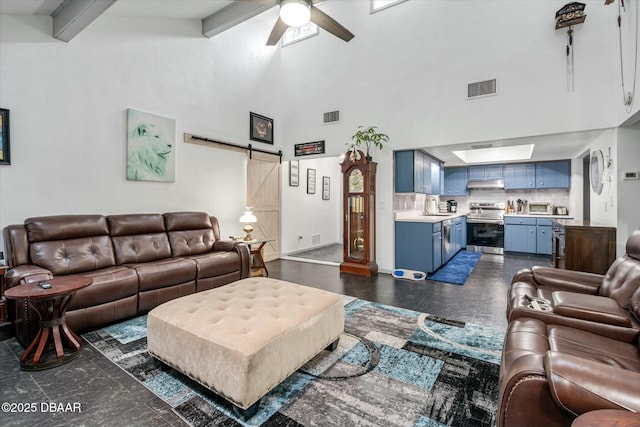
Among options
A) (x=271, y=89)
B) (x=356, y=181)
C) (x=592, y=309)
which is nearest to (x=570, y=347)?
(x=592, y=309)

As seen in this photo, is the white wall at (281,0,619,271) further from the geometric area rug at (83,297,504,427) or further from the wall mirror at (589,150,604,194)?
the geometric area rug at (83,297,504,427)

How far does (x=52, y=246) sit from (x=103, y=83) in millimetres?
2076

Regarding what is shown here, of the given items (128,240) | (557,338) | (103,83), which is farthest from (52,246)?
(557,338)

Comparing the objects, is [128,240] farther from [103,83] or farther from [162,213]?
[103,83]

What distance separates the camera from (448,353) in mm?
2350

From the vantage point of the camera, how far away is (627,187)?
11.4 feet

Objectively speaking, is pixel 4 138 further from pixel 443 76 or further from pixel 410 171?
pixel 443 76

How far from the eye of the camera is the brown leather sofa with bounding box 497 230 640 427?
104cm

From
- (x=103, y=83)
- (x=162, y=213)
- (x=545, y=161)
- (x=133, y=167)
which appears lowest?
(x=162, y=213)

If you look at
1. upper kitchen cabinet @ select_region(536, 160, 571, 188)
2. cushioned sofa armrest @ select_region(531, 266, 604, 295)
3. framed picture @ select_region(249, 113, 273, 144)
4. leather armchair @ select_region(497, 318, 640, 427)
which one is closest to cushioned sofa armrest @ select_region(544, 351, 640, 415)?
leather armchair @ select_region(497, 318, 640, 427)

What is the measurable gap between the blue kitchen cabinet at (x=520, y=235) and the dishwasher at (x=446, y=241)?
1.57 m

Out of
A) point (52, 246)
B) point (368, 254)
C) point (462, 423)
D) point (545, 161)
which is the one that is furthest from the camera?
point (545, 161)

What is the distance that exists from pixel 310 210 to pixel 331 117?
8.26 ft

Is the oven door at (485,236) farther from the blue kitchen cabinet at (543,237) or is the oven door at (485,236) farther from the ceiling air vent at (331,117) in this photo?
the ceiling air vent at (331,117)
